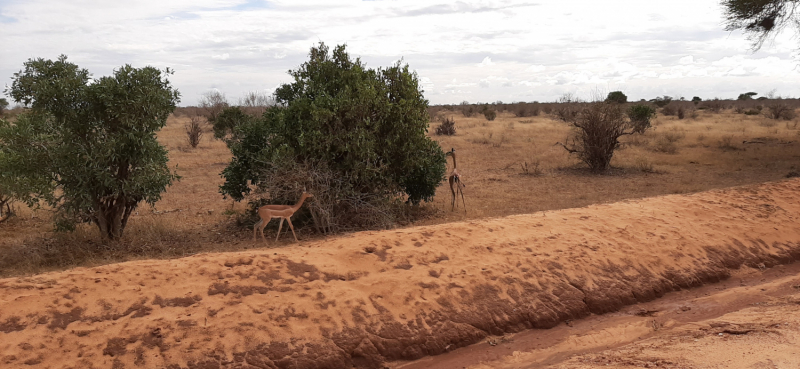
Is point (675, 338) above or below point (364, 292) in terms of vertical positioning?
below

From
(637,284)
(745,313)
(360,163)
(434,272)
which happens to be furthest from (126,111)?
(745,313)

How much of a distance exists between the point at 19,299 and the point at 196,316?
1.55 metres

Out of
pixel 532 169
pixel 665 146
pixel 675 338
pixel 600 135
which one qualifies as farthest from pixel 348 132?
pixel 665 146

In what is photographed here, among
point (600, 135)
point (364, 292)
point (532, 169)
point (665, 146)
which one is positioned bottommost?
point (364, 292)

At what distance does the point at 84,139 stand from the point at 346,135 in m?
4.02

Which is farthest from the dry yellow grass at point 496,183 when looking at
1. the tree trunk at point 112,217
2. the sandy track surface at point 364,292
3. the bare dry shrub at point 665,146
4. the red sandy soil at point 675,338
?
the red sandy soil at point 675,338

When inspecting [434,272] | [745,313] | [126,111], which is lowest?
[745,313]

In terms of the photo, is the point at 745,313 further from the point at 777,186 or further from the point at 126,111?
the point at 126,111

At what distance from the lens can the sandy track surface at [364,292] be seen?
16.0 ft

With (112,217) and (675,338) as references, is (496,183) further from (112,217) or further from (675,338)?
(675,338)

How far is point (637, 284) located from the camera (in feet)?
23.1

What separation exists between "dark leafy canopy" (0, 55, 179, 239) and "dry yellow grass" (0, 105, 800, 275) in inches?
30.4

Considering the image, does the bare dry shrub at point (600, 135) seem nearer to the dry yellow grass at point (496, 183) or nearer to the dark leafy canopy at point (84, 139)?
the dry yellow grass at point (496, 183)

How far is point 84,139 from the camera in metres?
8.48
